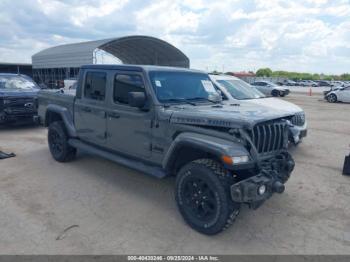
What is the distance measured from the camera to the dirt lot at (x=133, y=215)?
11.3 ft

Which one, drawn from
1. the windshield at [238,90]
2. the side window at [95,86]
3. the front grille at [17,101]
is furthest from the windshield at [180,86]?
the front grille at [17,101]

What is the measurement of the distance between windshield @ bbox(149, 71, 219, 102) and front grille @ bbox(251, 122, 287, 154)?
1293 mm

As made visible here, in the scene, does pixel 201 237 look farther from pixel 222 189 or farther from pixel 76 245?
pixel 76 245

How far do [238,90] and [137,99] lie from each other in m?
5.53

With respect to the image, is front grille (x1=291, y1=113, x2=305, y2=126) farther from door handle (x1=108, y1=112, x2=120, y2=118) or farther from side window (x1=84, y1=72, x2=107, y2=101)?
side window (x1=84, y1=72, x2=107, y2=101)

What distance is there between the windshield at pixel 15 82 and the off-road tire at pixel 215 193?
8.43m

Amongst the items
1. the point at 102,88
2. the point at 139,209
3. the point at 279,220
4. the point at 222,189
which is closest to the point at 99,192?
the point at 139,209

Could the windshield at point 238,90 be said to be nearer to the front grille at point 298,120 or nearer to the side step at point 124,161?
the front grille at point 298,120

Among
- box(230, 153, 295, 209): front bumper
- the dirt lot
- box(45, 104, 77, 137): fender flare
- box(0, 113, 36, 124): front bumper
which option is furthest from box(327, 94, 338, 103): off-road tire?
box(45, 104, 77, 137): fender flare

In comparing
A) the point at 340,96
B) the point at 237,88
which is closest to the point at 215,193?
the point at 237,88

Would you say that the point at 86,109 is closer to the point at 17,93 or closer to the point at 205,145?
the point at 205,145

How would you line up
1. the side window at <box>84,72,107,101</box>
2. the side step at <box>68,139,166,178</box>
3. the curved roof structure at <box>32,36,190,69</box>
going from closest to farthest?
the side step at <box>68,139,166,178</box>, the side window at <box>84,72,107,101</box>, the curved roof structure at <box>32,36,190,69</box>

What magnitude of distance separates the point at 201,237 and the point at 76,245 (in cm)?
144

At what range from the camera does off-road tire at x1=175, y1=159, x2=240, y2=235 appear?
3.42 meters
